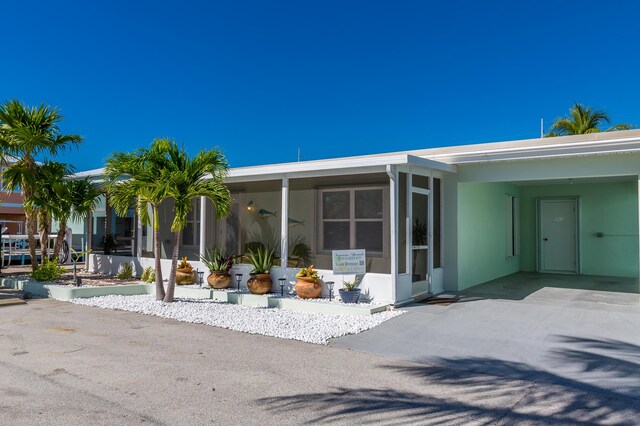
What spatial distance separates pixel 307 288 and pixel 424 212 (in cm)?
271

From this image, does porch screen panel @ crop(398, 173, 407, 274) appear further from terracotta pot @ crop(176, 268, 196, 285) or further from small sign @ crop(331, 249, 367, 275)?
terracotta pot @ crop(176, 268, 196, 285)

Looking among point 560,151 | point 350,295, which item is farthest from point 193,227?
point 560,151

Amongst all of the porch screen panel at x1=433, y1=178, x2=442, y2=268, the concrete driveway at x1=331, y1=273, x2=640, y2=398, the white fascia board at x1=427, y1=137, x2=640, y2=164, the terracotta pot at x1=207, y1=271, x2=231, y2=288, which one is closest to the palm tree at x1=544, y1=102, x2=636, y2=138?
the concrete driveway at x1=331, y1=273, x2=640, y2=398

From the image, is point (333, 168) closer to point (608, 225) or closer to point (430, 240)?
point (430, 240)

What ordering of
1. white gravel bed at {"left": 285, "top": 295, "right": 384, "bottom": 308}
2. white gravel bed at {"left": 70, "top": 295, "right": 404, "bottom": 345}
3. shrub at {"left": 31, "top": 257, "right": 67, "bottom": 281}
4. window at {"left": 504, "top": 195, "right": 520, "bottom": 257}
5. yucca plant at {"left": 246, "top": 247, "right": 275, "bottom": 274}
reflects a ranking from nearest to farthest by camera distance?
white gravel bed at {"left": 70, "top": 295, "right": 404, "bottom": 345}
white gravel bed at {"left": 285, "top": 295, "right": 384, "bottom": 308}
yucca plant at {"left": 246, "top": 247, "right": 275, "bottom": 274}
shrub at {"left": 31, "top": 257, "right": 67, "bottom": 281}
window at {"left": 504, "top": 195, "right": 520, "bottom": 257}

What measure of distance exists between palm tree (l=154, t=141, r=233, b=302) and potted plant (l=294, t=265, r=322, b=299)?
6.08ft

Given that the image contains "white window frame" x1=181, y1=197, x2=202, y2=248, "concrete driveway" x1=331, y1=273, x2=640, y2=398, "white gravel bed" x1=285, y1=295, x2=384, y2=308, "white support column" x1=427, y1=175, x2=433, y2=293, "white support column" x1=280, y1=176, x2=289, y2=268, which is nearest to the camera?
"concrete driveway" x1=331, y1=273, x2=640, y2=398

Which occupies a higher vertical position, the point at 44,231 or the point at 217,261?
the point at 44,231

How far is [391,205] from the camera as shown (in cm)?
789

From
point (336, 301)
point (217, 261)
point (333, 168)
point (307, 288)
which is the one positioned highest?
point (333, 168)

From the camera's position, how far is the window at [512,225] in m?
12.3

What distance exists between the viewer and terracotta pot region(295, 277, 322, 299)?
27.3 feet

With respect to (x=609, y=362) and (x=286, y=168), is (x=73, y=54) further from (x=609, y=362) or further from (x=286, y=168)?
(x=609, y=362)

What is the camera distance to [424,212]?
29.1 feet
